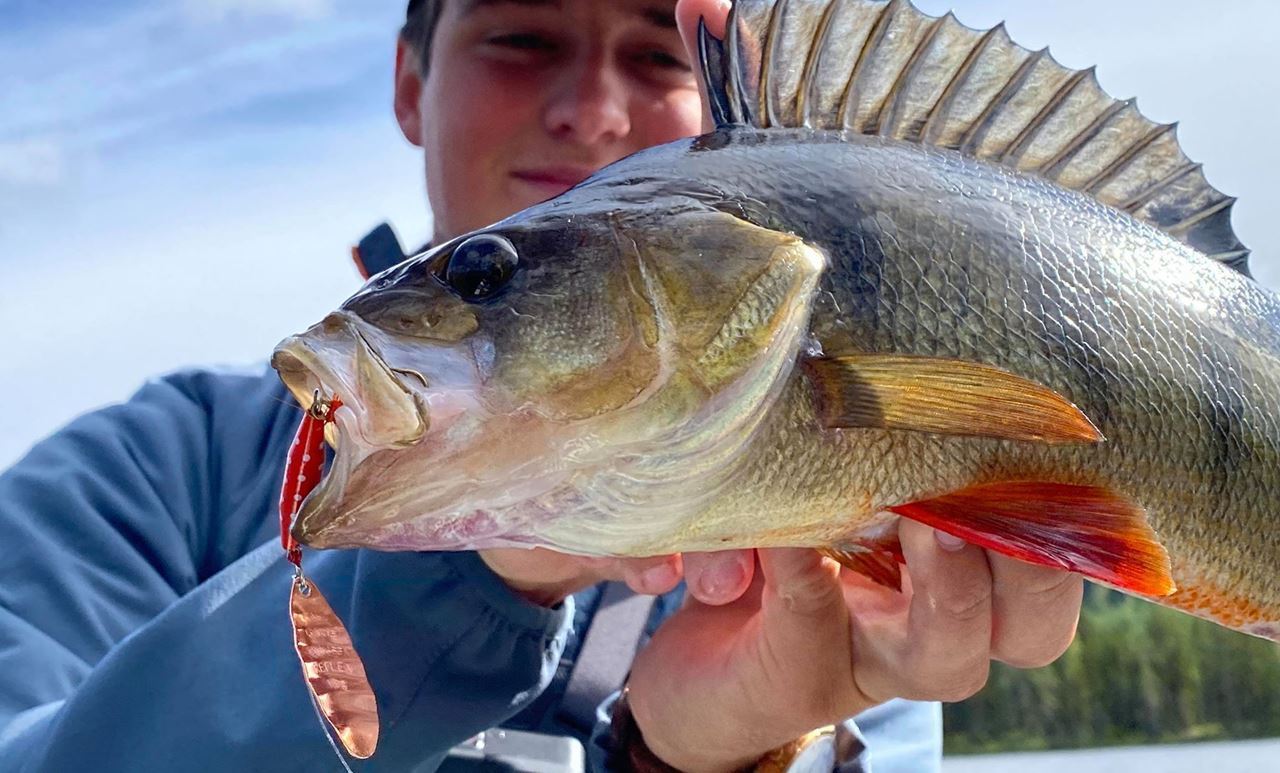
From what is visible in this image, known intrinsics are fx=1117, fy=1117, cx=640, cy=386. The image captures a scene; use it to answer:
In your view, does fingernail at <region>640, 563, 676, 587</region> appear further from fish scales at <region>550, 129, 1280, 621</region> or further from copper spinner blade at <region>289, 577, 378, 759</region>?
copper spinner blade at <region>289, 577, 378, 759</region>

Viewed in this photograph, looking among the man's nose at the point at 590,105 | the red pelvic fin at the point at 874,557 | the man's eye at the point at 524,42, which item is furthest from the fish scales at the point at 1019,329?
the man's eye at the point at 524,42

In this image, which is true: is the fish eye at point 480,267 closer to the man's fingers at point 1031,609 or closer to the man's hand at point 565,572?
the man's hand at point 565,572

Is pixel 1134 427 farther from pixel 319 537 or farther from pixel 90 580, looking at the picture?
pixel 90 580

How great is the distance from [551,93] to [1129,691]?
15819 mm

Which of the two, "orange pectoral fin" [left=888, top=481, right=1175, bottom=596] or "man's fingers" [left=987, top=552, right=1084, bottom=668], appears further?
"man's fingers" [left=987, top=552, right=1084, bottom=668]

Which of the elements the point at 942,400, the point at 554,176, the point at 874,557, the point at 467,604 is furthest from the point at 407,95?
the point at 942,400

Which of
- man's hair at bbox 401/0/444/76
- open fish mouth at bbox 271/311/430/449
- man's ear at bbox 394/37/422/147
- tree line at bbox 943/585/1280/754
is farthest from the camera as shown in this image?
tree line at bbox 943/585/1280/754

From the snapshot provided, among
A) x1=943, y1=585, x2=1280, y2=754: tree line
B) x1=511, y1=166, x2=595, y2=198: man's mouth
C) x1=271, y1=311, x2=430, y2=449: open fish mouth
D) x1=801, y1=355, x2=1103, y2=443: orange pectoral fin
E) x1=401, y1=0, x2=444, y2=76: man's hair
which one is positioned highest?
x1=401, y1=0, x2=444, y2=76: man's hair

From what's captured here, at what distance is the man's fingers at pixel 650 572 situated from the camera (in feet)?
4.50

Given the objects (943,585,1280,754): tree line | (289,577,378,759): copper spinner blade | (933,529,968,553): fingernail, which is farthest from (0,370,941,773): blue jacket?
(943,585,1280,754): tree line

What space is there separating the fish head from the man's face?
1286 mm

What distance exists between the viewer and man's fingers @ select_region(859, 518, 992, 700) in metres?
1.32

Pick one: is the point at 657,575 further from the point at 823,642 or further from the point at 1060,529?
the point at 1060,529

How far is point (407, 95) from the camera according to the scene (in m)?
3.19
